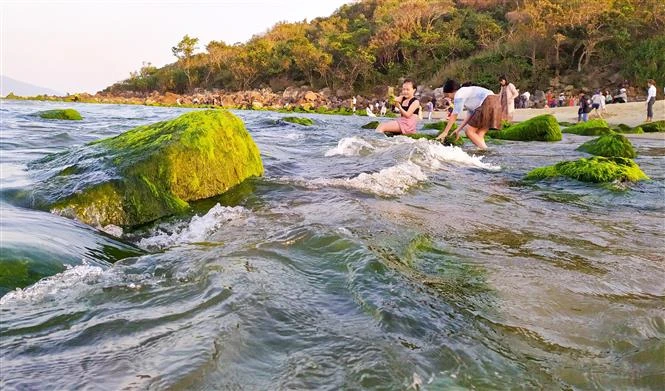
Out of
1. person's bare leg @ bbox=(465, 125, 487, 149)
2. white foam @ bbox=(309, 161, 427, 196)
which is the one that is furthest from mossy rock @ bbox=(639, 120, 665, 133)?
white foam @ bbox=(309, 161, 427, 196)

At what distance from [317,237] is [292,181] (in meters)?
2.49

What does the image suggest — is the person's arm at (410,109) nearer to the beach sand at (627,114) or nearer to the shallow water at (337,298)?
the shallow water at (337,298)

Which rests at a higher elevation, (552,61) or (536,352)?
(552,61)

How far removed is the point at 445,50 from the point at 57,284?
172 feet

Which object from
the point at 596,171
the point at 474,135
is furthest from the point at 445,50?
the point at 596,171

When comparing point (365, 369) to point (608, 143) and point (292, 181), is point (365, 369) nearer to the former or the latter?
point (292, 181)

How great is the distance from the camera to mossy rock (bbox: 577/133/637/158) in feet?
28.7

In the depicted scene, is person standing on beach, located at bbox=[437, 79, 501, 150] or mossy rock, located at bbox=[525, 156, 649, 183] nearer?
mossy rock, located at bbox=[525, 156, 649, 183]

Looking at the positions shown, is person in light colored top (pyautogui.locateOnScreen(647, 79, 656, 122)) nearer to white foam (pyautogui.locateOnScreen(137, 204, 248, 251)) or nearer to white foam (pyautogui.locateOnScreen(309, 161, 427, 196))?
white foam (pyautogui.locateOnScreen(309, 161, 427, 196))

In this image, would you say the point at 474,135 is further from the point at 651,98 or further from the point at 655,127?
the point at 651,98

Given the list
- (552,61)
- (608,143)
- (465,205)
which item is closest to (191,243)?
(465,205)

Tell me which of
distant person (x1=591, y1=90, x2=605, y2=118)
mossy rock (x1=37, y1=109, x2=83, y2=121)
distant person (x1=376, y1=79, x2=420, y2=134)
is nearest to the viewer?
distant person (x1=376, y1=79, x2=420, y2=134)

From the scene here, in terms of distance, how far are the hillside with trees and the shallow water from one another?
34866mm

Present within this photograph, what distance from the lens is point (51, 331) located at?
197 cm
